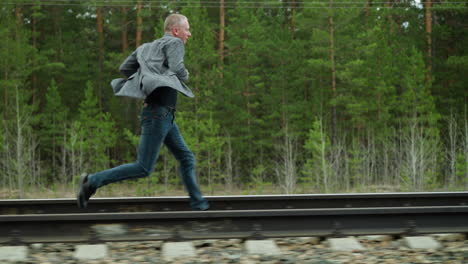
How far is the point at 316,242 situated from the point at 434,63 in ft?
90.0

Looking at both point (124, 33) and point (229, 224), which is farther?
point (124, 33)

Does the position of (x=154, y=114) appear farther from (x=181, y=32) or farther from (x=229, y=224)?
(x=229, y=224)

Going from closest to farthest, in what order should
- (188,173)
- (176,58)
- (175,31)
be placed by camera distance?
(176,58) < (175,31) < (188,173)

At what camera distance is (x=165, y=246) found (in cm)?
450

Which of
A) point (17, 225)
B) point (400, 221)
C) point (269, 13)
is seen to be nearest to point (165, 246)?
point (17, 225)

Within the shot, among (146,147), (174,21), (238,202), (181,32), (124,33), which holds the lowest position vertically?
(238,202)

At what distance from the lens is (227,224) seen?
4828 mm

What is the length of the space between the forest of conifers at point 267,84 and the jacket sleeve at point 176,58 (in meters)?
19.4

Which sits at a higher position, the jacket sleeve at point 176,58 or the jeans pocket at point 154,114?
the jacket sleeve at point 176,58

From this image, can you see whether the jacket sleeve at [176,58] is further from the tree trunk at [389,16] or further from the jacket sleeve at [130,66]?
the tree trunk at [389,16]

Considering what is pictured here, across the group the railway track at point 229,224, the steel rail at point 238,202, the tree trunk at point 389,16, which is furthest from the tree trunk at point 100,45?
the railway track at point 229,224

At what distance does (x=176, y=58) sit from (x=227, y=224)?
162cm

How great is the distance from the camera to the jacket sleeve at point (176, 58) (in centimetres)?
494

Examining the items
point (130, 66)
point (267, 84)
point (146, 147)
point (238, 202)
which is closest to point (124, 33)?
point (267, 84)
